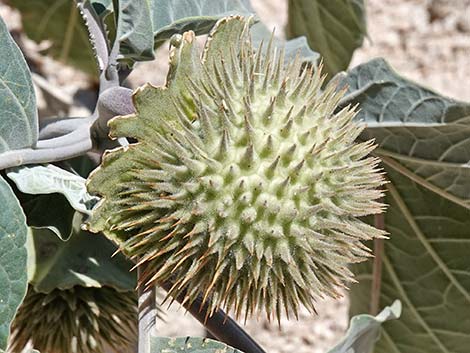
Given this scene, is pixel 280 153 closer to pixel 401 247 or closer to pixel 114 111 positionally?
pixel 114 111

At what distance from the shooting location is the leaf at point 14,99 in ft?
4.72

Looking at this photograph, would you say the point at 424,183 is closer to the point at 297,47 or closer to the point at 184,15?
the point at 297,47

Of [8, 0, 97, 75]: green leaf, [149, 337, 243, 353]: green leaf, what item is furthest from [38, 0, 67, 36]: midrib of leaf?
[149, 337, 243, 353]: green leaf

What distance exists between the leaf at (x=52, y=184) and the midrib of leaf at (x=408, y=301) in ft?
2.63

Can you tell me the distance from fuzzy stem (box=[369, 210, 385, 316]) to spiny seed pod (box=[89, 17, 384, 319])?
61 centimetres

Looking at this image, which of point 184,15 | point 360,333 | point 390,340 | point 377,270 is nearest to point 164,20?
point 184,15

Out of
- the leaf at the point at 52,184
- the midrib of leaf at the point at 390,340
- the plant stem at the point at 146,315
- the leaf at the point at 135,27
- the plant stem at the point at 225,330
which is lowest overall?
the midrib of leaf at the point at 390,340

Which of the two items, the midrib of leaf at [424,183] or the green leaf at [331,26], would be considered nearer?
the midrib of leaf at [424,183]

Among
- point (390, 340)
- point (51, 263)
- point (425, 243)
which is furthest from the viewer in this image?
point (390, 340)

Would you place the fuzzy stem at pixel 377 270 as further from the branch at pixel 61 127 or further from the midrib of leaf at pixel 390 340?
the branch at pixel 61 127

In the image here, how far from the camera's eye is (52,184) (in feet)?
4.85

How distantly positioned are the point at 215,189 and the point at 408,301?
3.06 ft

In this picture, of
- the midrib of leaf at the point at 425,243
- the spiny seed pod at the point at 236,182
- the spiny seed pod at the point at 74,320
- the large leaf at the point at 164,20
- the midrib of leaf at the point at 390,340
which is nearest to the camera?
the spiny seed pod at the point at 236,182

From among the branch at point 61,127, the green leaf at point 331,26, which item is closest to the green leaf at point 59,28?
the green leaf at point 331,26
